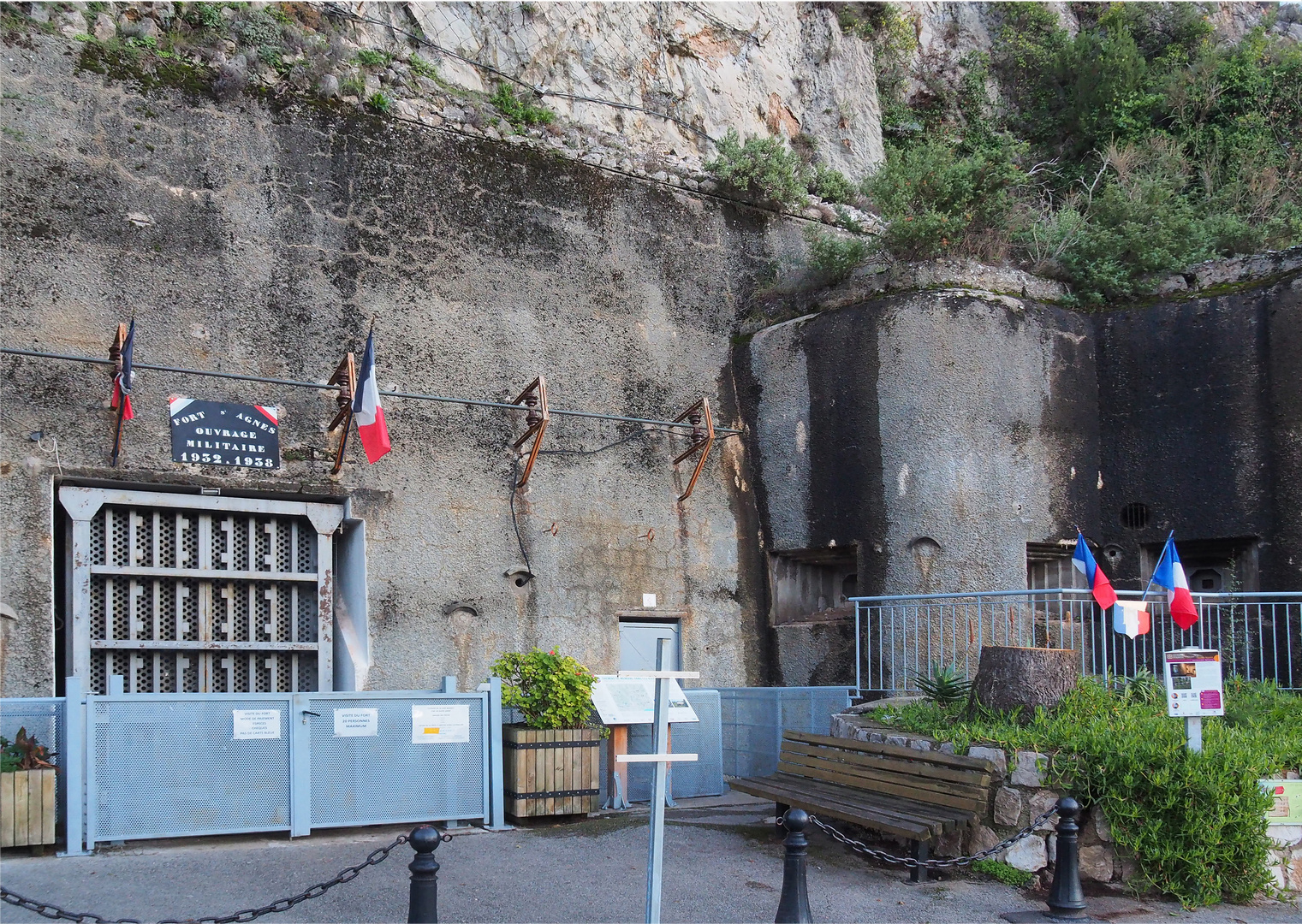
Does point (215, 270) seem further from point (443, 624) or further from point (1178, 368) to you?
point (1178, 368)

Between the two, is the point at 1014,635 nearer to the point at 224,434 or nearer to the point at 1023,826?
the point at 1023,826

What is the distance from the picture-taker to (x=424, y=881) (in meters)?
5.26

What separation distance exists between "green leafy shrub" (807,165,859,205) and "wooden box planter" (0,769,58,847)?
11927 millimetres

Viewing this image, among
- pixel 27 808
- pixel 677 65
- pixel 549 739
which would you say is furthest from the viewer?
pixel 677 65

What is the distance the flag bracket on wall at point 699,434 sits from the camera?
1230 cm

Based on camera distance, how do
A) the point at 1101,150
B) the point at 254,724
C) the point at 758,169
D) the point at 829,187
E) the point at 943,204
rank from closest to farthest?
the point at 254,724, the point at 943,204, the point at 758,169, the point at 829,187, the point at 1101,150

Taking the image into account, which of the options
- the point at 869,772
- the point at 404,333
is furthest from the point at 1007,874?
the point at 404,333

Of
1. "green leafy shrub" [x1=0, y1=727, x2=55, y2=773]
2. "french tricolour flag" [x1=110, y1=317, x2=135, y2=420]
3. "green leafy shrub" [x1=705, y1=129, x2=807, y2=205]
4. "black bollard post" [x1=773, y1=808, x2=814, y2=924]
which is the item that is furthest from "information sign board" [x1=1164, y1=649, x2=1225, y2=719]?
"green leafy shrub" [x1=705, y1=129, x2=807, y2=205]

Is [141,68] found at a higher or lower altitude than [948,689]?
higher

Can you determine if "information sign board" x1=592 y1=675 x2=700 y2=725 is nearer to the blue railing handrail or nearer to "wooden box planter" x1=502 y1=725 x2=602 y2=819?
"wooden box planter" x1=502 y1=725 x2=602 y2=819

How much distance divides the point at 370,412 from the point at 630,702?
3.70 meters

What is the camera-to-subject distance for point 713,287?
1387cm

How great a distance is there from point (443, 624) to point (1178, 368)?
8.62 metres

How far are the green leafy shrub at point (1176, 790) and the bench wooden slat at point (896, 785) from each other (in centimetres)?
48
